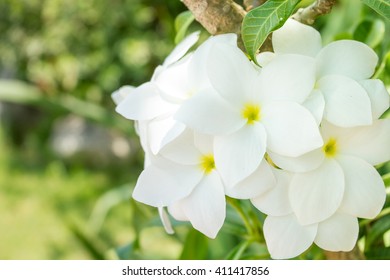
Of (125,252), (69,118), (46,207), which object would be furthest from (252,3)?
(69,118)

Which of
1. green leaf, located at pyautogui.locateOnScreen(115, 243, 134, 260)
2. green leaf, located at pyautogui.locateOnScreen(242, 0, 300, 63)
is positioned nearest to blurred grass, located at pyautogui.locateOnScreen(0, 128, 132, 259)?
green leaf, located at pyautogui.locateOnScreen(115, 243, 134, 260)

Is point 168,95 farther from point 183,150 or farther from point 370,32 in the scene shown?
point 370,32

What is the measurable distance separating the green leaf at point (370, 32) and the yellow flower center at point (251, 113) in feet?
0.91

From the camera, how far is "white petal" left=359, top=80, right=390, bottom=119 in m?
0.49

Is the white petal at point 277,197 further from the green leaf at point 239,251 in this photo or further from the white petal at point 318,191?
→ the green leaf at point 239,251

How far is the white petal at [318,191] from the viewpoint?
0.50 meters

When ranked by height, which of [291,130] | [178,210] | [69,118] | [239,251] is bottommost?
[69,118]

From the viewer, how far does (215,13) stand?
1.77 feet

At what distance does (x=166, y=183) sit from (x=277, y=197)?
9 centimetres

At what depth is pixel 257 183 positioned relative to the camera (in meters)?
0.49

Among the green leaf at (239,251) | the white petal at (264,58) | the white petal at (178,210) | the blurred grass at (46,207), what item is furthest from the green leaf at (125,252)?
the blurred grass at (46,207)

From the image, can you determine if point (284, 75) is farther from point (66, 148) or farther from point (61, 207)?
point (66, 148)

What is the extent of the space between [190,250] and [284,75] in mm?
368
